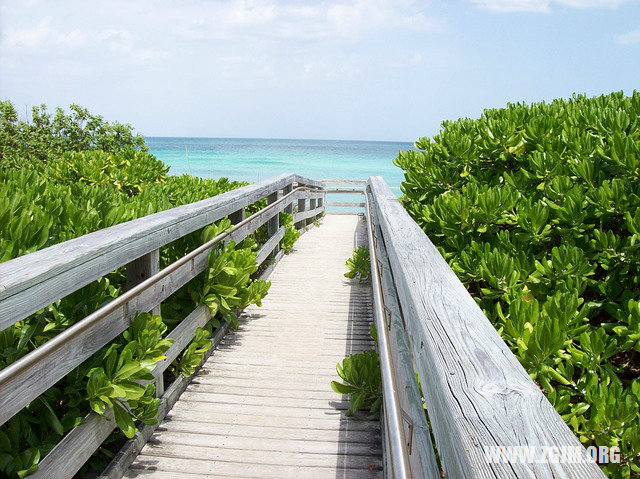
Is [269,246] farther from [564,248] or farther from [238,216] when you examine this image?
[564,248]

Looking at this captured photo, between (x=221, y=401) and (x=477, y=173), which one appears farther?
(x=477, y=173)

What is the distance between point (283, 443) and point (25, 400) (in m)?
1.47

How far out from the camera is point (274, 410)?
3189 mm

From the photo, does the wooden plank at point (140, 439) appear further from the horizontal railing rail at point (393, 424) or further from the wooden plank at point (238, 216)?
the wooden plank at point (238, 216)

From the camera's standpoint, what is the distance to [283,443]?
283cm

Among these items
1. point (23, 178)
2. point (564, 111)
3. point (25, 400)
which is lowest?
point (25, 400)

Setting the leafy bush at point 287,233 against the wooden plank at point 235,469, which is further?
the leafy bush at point 287,233

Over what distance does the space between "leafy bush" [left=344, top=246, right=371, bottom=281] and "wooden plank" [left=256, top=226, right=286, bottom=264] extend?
0.95 metres

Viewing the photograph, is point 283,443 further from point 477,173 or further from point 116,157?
point 116,157

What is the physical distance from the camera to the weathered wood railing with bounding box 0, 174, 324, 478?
1.65 m

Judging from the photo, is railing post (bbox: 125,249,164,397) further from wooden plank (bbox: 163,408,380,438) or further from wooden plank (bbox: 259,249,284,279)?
wooden plank (bbox: 259,249,284,279)

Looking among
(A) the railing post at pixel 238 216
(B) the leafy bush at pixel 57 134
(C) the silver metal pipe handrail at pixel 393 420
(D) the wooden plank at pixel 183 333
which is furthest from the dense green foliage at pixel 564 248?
(B) the leafy bush at pixel 57 134

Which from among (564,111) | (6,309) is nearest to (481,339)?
(6,309)

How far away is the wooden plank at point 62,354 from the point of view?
1.60m
